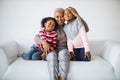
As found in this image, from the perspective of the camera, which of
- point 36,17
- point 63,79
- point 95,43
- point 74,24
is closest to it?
point 63,79

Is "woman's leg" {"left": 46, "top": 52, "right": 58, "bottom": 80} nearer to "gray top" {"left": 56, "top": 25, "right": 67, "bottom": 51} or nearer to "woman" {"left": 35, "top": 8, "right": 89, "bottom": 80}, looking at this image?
"woman" {"left": 35, "top": 8, "right": 89, "bottom": 80}

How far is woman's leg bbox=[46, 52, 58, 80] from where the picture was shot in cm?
147

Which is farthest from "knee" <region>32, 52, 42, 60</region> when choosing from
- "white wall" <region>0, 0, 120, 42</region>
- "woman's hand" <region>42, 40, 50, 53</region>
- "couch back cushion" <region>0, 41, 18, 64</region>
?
"white wall" <region>0, 0, 120, 42</region>

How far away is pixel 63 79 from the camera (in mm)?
1465

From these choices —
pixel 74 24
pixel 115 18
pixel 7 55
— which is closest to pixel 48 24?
pixel 74 24

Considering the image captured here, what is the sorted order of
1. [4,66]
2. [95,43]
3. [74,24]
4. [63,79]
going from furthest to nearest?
[95,43] < [74,24] < [4,66] < [63,79]

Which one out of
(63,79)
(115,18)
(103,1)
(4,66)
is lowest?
(63,79)

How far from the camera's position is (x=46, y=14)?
2184mm

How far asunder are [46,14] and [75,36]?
2.05 feet

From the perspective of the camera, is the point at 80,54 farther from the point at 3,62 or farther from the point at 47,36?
the point at 3,62

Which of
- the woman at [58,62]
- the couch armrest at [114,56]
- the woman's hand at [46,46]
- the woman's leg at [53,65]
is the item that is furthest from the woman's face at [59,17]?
the couch armrest at [114,56]

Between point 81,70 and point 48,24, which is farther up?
point 48,24

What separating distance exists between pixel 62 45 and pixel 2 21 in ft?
2.91

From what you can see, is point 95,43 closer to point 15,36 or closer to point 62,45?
point 62,45
